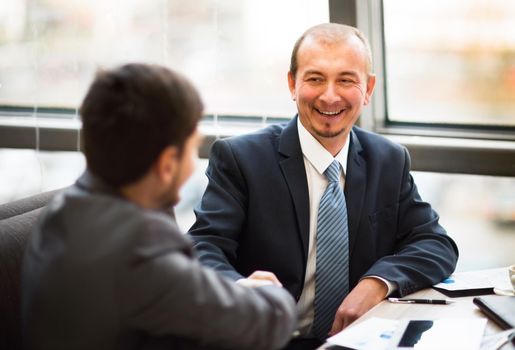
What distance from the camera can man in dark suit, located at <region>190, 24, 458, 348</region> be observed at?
8.05ft

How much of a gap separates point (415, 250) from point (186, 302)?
1.23 m

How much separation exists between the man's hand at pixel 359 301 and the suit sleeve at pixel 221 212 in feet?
1.12

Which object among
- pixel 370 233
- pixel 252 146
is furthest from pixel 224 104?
pixel 370 233

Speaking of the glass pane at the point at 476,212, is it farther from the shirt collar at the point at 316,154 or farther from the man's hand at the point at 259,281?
the man's hand at the point at 259,281

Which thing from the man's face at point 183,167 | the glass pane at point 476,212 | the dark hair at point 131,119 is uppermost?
the dark hair at point 131,119

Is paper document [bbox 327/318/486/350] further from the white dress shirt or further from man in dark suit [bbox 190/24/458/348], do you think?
the white dress shirt

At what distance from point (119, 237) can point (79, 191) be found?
135mm

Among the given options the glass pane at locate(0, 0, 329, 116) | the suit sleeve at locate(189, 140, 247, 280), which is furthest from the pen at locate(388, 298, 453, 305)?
the glass pane at locate(0, 0, 329, 116)

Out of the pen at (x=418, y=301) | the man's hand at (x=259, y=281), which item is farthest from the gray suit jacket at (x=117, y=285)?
the pen at (x=418, y=301)

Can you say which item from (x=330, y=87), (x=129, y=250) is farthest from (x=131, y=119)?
(x=330, y=87)

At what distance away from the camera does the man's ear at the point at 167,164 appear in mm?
1392

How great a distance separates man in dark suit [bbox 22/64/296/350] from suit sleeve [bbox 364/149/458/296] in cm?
95

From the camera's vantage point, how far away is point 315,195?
99.5 inches

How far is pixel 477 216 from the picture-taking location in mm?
3326
